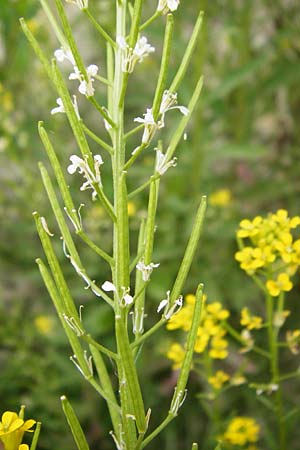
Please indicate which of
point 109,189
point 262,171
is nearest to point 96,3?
point 109,189

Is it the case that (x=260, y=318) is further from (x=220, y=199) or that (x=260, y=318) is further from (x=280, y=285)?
(x=220, y=199)

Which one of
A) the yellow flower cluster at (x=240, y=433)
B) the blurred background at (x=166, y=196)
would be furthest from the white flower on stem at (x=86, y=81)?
the blurred background at (x=166, y=196)

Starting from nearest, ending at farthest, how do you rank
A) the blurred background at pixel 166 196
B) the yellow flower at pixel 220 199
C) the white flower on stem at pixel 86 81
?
the white flower on stem at pixel 86 81, the blurred background at pixel 166 196, the yellow flower at pixel 220 199

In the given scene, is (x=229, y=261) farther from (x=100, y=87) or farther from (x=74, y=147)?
(x=100, y=87)

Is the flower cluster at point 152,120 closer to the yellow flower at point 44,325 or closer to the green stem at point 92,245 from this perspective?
the green stem at point 92,245

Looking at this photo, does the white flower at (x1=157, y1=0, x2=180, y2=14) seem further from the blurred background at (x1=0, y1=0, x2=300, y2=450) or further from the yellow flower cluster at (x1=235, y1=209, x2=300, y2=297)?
the blurred background at (x1=0, y1=0, x2=300, y2=450)

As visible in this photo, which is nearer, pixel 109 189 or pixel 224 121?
pixel 109 189
